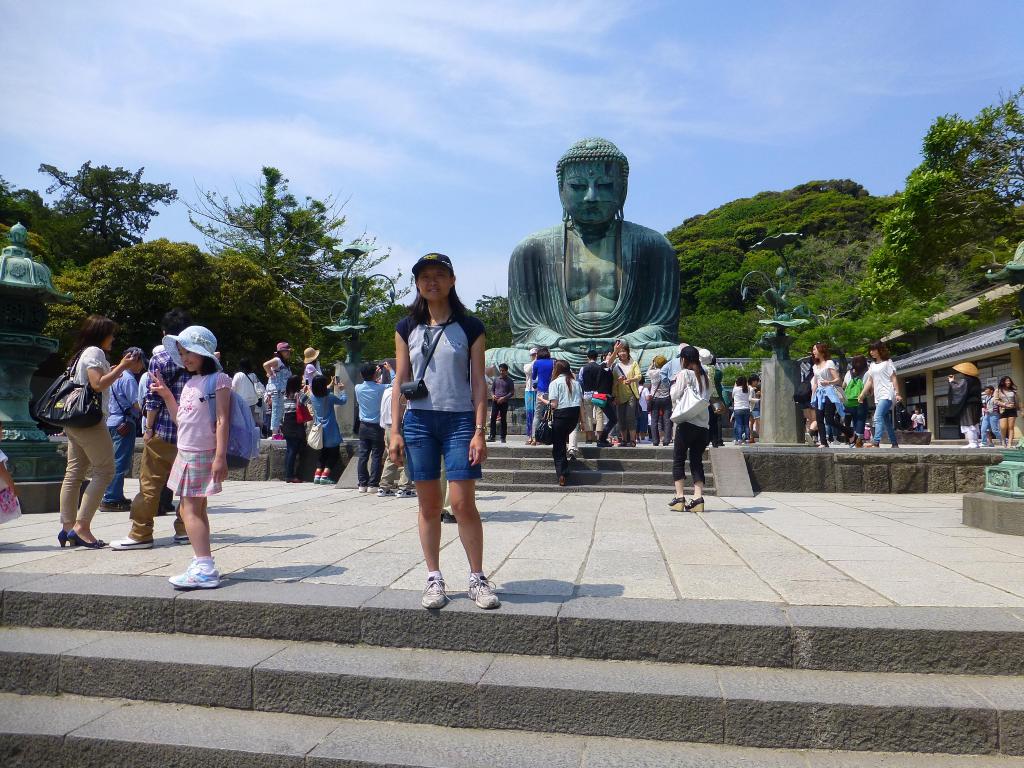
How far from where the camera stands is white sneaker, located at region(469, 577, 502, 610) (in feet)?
10.2

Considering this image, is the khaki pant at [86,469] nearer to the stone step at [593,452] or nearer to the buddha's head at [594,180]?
the stone step at [593,452]

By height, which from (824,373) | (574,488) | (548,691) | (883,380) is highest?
(824,373)

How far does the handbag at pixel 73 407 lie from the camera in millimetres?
4723

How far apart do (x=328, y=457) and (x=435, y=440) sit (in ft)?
21.2

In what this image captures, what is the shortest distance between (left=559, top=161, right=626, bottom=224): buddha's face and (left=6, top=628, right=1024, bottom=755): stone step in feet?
45.7

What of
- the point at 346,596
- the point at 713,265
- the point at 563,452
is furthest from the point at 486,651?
the point at 713,265

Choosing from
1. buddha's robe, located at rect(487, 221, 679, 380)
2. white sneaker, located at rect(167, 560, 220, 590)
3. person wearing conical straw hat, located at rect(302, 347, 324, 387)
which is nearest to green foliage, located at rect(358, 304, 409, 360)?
buddha's robe, located at rect(487, 221, 679, 380)

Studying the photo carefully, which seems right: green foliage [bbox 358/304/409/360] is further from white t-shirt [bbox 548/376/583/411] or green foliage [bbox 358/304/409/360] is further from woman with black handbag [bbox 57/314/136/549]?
woman with black handbag [bbox 57/314/136/549]

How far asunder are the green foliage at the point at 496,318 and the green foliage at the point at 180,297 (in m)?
16.8

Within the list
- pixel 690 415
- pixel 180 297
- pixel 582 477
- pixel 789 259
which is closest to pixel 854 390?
pixel 582 477

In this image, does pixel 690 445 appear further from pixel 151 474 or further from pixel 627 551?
pixel 151 474

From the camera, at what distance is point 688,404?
6395mm

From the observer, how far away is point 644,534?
17.4ft

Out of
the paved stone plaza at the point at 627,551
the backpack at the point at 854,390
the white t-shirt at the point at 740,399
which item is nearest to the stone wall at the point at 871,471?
the paved stone plaza at the point at 627,551
